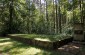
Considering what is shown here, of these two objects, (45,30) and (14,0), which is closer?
(14,0)

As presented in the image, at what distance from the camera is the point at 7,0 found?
52.3 ft

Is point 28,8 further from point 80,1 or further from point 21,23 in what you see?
point 80,1

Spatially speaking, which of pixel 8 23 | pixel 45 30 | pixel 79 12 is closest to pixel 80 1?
pixel 79 12

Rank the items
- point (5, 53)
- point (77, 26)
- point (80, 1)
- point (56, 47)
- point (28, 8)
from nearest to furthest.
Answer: point (5, 53)
point (56, 47)
point (77, 26)
point (80, 1)
point (28, 8)

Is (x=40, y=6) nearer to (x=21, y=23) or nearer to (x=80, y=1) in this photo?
(x=21, y=23)

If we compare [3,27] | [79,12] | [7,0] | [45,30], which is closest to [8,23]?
[3,27]

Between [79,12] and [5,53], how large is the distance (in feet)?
43.3

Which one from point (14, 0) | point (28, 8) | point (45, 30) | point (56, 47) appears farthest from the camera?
point (28, 8)

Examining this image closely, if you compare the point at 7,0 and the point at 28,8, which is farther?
the point at 28,8

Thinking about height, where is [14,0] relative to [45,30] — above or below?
above

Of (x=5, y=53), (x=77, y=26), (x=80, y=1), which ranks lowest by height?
(x=5, y=53)

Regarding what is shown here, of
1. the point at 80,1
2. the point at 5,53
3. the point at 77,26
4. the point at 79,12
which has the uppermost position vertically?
the point at 80,1

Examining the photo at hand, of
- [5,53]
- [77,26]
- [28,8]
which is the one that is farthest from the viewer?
[28,8]

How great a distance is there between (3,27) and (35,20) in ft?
22.2
